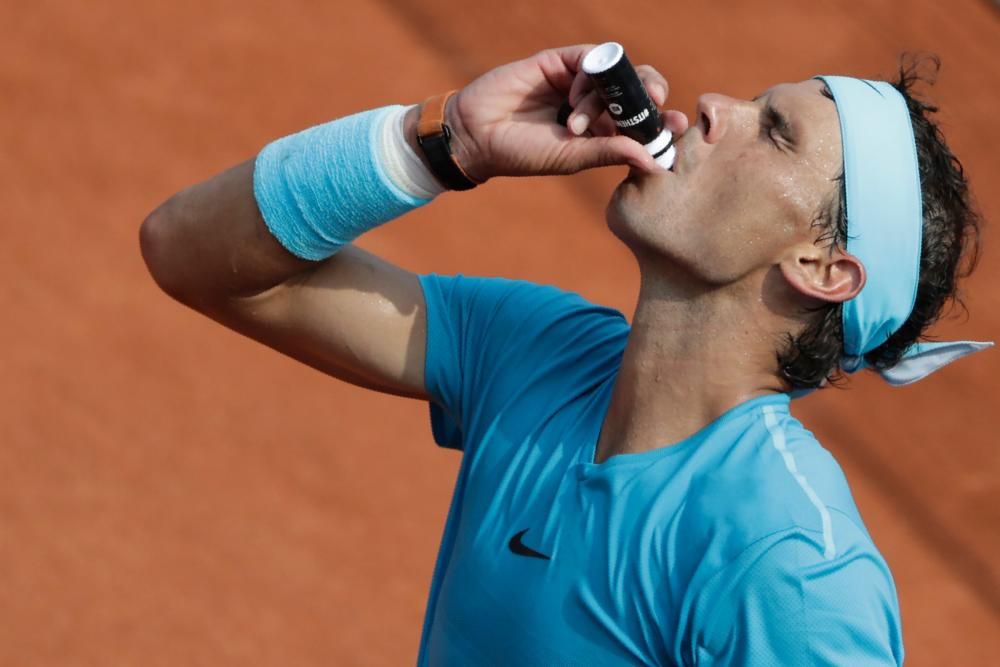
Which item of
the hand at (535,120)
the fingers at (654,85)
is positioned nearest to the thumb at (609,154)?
the hand at (535,120)

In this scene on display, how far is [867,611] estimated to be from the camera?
2.27 metres

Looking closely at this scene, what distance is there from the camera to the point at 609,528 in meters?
2.50

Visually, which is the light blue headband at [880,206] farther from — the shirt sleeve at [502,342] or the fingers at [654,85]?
the shirt sleeve at [502,342]

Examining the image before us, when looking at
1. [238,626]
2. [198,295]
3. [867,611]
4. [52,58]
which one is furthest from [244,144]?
[867,611]

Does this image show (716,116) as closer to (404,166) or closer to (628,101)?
(628,101)

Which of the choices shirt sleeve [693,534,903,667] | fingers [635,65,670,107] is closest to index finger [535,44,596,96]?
fingers [635,65,670,107]

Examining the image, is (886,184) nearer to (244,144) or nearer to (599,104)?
(599,104)

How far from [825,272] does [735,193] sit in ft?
0.79

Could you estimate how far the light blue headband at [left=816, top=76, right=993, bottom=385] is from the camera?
269 cm

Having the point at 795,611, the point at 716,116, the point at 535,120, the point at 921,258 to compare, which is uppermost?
the point at 535,120

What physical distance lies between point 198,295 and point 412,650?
250 cm

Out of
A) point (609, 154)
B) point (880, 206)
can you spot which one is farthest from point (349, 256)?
point (880, 206)

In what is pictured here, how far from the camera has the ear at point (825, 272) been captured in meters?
2.69

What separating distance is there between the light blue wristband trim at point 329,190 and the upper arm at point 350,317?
0.12 m
